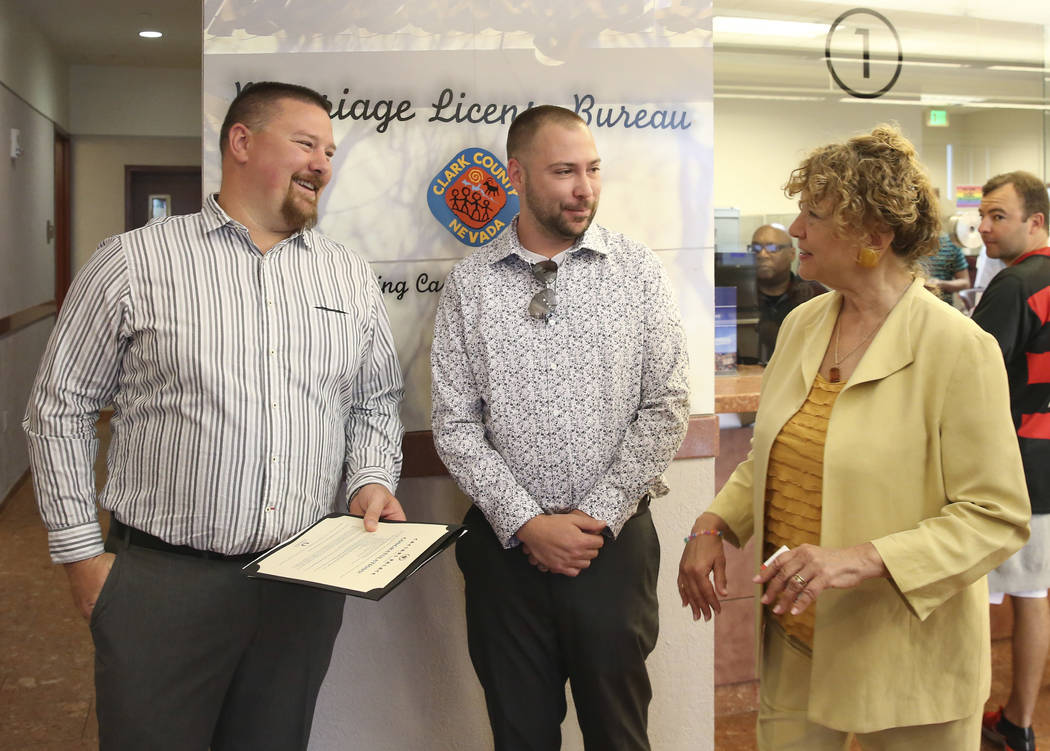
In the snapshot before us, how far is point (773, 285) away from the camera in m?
4.28

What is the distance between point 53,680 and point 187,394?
238 centimetres

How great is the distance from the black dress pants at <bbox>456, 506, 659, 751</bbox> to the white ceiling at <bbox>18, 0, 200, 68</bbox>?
5.92 meters

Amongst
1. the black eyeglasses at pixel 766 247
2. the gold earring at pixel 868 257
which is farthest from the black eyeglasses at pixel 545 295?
the black eyeglasses at pixel 766 247

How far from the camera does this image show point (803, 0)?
4.90m

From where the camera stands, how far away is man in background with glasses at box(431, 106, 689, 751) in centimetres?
203

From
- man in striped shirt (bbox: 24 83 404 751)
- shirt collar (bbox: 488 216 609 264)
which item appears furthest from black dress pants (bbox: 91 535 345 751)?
shirt collar (bbox: 488 216 609 264)

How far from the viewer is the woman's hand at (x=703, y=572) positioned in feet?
5.67

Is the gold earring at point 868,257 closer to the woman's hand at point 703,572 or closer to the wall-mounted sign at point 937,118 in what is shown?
the woman's hand at point 703,572

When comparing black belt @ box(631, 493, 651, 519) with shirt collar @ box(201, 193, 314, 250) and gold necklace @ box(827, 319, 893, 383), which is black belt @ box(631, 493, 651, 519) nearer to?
gold necklace @ box(827, 319, 893, 383)

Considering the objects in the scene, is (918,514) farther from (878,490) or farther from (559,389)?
(559,389)

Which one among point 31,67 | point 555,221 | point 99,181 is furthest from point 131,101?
point 555,221

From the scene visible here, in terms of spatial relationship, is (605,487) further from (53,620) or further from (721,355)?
(53,620)

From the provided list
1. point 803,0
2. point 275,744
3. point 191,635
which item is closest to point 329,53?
point 191,635

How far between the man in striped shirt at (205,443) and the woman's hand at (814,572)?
78 cm
